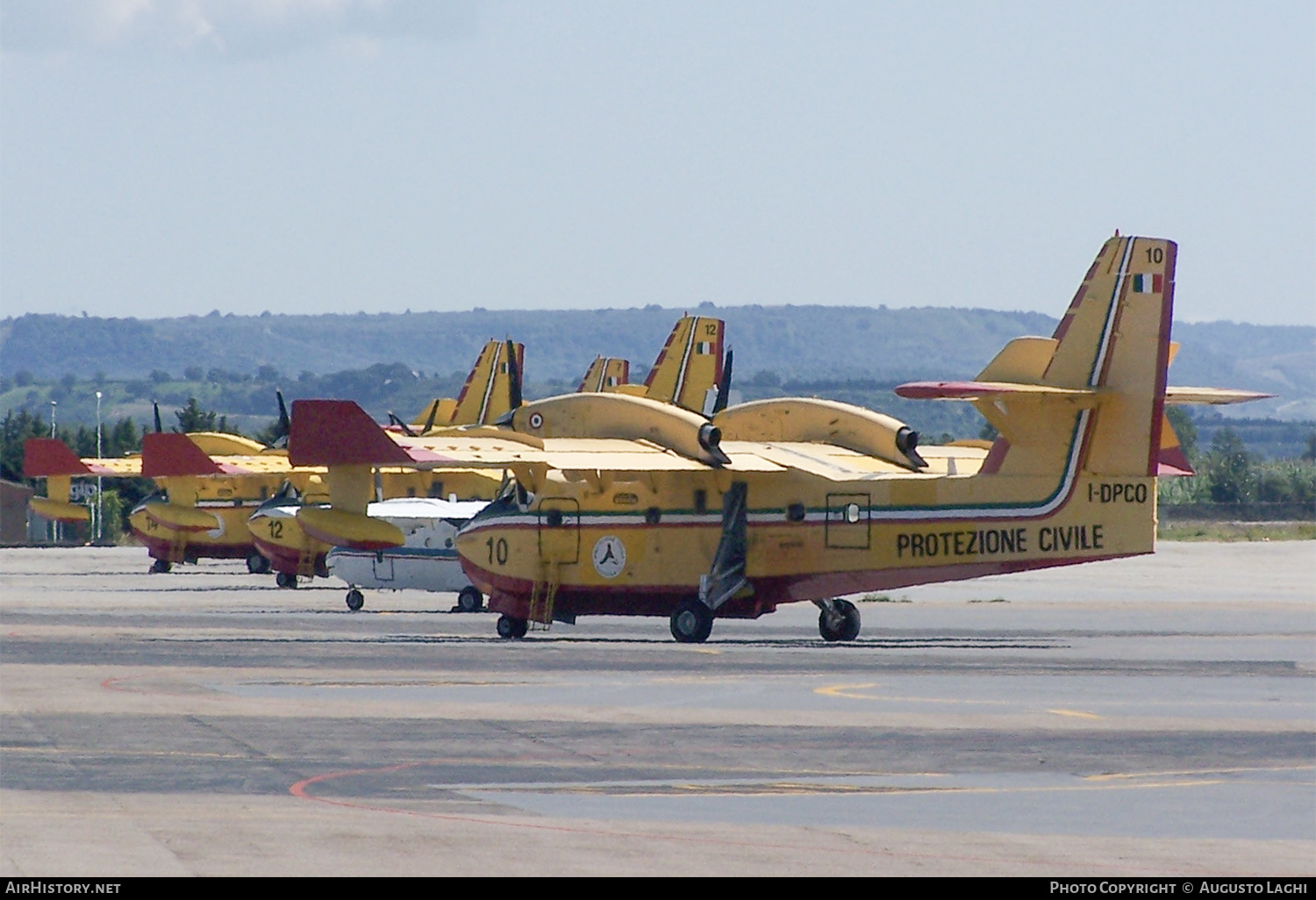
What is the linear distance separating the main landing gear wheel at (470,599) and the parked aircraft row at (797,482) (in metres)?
6.30

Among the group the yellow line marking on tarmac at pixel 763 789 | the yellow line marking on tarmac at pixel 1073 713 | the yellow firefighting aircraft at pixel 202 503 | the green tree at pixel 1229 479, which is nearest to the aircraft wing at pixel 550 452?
the yellow line marking on tarmac at pixel 1073 713

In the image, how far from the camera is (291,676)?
27844mm

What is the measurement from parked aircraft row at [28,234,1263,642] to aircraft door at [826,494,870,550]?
33mm

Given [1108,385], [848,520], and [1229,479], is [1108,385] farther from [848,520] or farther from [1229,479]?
[1229,479]

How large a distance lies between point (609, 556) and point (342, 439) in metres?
6.58

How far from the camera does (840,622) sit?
35.2 metres

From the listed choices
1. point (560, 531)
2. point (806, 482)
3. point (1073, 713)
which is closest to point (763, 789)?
point (1073, 713)

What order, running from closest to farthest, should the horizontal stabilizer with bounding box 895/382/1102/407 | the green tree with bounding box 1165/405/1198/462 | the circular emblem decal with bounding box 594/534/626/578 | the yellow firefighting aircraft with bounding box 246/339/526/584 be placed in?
1. the horizontal stabilizer with bounding box 895/382/1102/407
2. the circular emblem decal with bounding box 594/534/626/578
3. the yellow firefighting aircraft with bounding box 246/339/526/584
4. the green tree with bounding box 1165/405/1198/462

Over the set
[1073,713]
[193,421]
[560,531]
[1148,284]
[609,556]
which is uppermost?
[1148,284]

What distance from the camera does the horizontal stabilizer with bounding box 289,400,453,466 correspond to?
30812mm

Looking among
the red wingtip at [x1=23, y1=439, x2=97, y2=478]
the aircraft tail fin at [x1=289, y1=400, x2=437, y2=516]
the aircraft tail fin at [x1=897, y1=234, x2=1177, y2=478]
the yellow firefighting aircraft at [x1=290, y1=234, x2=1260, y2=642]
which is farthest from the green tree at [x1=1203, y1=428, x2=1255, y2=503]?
the aircraft tail fin at [x1=289, y1=400, x2=437, y2=516]

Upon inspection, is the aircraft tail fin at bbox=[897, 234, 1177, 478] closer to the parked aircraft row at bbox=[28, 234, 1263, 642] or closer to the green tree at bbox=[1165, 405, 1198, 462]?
the parked aircraft row at bbox=[28, 234, 1263, 642]

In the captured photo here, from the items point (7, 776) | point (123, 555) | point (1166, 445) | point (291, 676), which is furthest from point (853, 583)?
point (123, 555)

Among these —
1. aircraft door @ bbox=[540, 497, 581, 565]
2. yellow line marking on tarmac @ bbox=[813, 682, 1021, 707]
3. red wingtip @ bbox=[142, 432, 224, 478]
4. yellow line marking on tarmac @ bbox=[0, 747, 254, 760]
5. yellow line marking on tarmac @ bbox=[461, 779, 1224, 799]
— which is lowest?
yellow line marking on tarmac @ bbox=[813, 682, 1021, 707]
